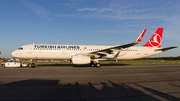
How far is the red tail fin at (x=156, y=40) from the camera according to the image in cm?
2448

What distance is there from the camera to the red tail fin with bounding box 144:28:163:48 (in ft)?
80.3

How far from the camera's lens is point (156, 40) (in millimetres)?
24516

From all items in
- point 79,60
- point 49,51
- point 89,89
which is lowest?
point 89,89

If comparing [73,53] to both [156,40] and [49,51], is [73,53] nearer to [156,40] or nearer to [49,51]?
[49,51]

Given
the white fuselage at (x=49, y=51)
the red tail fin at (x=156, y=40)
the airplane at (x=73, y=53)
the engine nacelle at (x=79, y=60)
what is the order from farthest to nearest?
1. the red tail fin at (x=156, y=40)
2. the white fuselage at (x=49, y=51)
3. the airplane at (x=73, y=53)
4. the engine nacelle at (x=79, y=60)

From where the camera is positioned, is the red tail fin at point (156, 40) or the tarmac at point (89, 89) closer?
the tarmac at point (89, 89)

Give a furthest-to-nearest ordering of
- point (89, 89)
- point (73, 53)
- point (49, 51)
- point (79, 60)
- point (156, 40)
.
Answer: point (156, 40) < point (73, 53) < point (49, 51) < point (79, 60) < point (89, 89)

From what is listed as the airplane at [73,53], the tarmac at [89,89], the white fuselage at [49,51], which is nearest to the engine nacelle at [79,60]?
the airplane at [73,53]

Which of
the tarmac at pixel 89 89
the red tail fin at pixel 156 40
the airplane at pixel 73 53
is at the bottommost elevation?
the tarmac at pixel 89 89

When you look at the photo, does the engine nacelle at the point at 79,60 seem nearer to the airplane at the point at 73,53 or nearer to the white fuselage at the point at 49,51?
the airplane at the point at 73,53

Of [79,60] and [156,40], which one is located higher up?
[156,40]

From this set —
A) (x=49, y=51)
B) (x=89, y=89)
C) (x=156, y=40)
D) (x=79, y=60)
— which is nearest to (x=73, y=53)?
(x=79, y=60)

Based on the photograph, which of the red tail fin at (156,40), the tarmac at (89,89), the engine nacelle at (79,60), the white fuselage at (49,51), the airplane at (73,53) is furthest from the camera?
the red tail fin at (156,40)

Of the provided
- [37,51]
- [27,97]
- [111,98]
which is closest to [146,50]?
[37,51]
